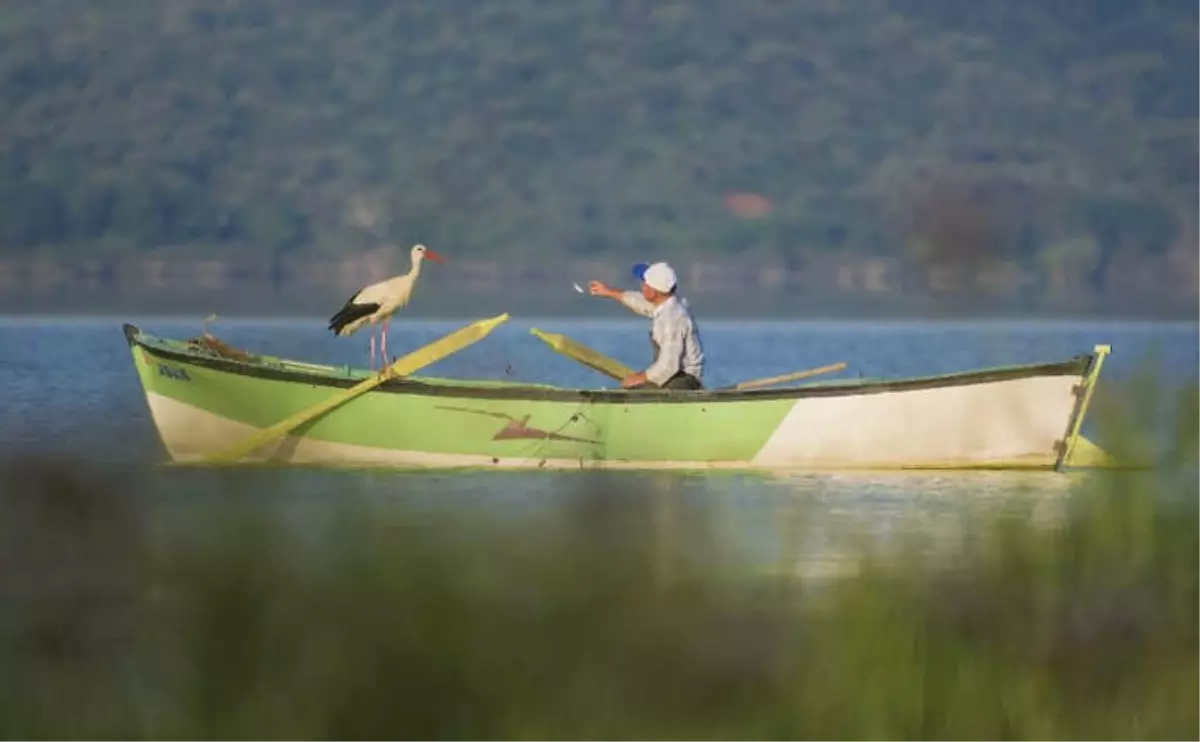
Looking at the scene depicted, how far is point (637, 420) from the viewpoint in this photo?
15125 mm

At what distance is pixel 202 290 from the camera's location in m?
78.1

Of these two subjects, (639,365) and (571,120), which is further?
(571,120)

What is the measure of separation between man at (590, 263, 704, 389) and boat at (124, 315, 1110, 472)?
392 mm

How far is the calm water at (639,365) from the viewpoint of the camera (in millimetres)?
11086

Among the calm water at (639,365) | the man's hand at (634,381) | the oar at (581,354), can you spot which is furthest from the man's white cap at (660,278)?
the calm water at (639,365)

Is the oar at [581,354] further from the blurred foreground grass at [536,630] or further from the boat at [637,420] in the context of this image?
the blurred foreground grass at [536,630]

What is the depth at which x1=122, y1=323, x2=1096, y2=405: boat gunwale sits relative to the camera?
15.0 meters

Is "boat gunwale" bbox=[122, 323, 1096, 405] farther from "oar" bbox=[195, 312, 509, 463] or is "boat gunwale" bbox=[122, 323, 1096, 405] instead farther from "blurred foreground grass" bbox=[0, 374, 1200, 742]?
"blurred foreground grass" bbox=[0, 374, 1200, 742]

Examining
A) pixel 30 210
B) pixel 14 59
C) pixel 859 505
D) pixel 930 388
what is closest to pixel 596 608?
pixel 859 505

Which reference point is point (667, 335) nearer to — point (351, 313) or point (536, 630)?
point (351, 313)

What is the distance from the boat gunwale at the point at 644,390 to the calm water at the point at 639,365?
0.19 meters

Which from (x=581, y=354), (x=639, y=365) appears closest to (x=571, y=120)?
(x=639, y=365)

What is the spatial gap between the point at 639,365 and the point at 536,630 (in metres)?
26.7

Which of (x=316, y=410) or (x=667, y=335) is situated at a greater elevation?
(x=667, y=335)
